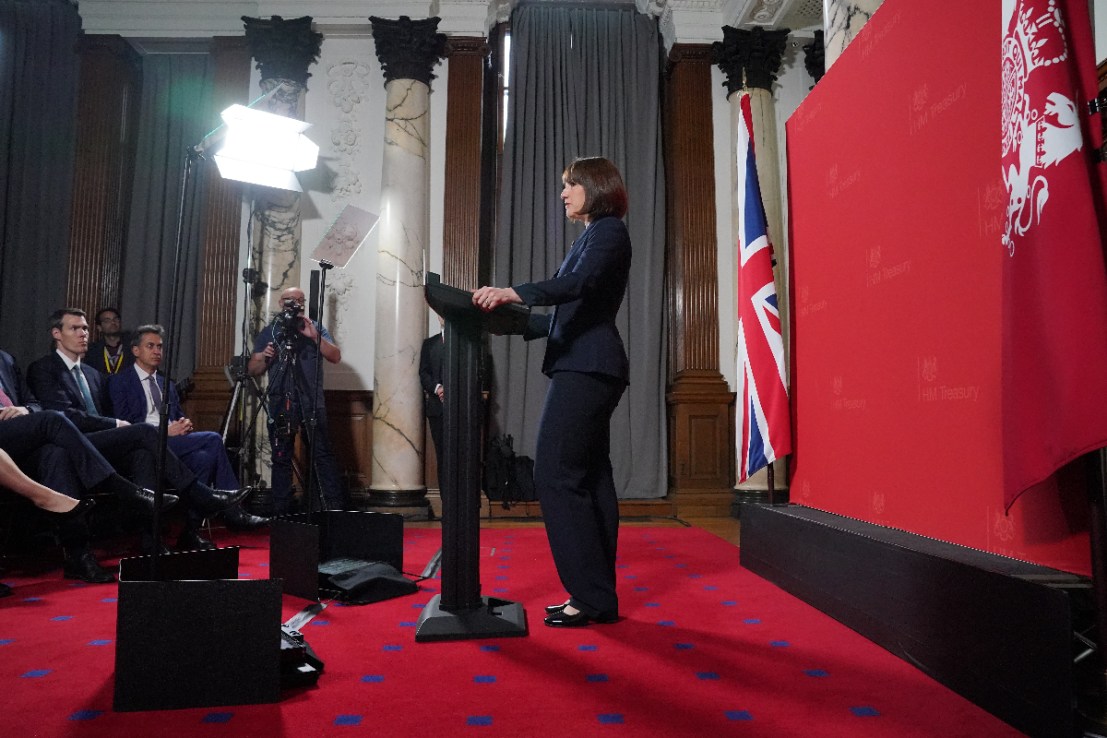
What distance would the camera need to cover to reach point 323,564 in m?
2.49

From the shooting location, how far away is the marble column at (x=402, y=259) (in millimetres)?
4859

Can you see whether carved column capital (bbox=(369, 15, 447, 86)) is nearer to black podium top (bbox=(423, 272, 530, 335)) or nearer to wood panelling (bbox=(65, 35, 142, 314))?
wood panelling (bbox=(65, 35, 142, 314))

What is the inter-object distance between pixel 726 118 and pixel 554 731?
5.09m

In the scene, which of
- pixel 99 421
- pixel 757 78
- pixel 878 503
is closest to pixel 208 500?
pixel 99 421

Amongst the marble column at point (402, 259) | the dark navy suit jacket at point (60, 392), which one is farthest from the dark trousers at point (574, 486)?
the marble column at point (402, 259)

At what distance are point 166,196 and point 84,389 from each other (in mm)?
2638

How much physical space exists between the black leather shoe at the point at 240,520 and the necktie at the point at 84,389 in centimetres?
83

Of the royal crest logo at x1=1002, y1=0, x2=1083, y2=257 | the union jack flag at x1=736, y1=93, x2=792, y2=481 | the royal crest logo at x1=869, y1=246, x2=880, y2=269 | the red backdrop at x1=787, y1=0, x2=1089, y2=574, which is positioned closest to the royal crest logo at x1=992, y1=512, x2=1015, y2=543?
the red backdrop at x1=787, y1=0, x2=1089, y2=574

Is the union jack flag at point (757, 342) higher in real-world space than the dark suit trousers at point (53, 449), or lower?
higher

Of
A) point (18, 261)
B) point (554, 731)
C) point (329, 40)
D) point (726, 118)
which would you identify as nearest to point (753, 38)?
point (726, 118)

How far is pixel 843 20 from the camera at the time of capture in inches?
102

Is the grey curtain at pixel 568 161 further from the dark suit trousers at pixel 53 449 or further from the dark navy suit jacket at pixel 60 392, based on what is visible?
the dark suit trousers at pixel 53 449

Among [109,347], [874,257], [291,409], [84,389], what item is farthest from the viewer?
[109,347]

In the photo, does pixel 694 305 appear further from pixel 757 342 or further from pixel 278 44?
pixel 278 44
